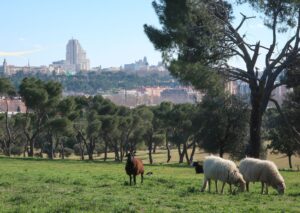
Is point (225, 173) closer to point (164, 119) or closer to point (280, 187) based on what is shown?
point (280, 187)

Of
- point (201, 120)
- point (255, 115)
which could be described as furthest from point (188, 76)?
point (201, 120)

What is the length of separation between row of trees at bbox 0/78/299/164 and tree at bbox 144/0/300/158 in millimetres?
10120

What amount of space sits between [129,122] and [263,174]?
49693 mm

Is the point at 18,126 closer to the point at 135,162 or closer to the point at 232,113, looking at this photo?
the point at 232,113

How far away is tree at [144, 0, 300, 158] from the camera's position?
3008 cm

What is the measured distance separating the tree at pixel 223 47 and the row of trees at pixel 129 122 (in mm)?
10120

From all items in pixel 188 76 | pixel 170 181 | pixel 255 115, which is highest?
pixel 188 76

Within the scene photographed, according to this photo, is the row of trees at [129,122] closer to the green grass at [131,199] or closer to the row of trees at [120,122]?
the row of trees at [120,122]

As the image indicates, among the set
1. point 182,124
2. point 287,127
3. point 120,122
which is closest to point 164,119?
point 182,124

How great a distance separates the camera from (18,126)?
235 feet

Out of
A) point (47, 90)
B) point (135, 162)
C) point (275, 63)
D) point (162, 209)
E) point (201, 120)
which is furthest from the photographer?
point (47, 90)

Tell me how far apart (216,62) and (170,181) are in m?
11.0

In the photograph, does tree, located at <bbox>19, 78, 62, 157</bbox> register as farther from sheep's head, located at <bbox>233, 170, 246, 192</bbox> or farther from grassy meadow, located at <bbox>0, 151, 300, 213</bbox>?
sheep's head, located at <bbox>233, 170, 246, 192</bbox>

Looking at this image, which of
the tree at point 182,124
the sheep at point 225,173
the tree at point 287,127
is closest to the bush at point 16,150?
the tree at point 182,124
